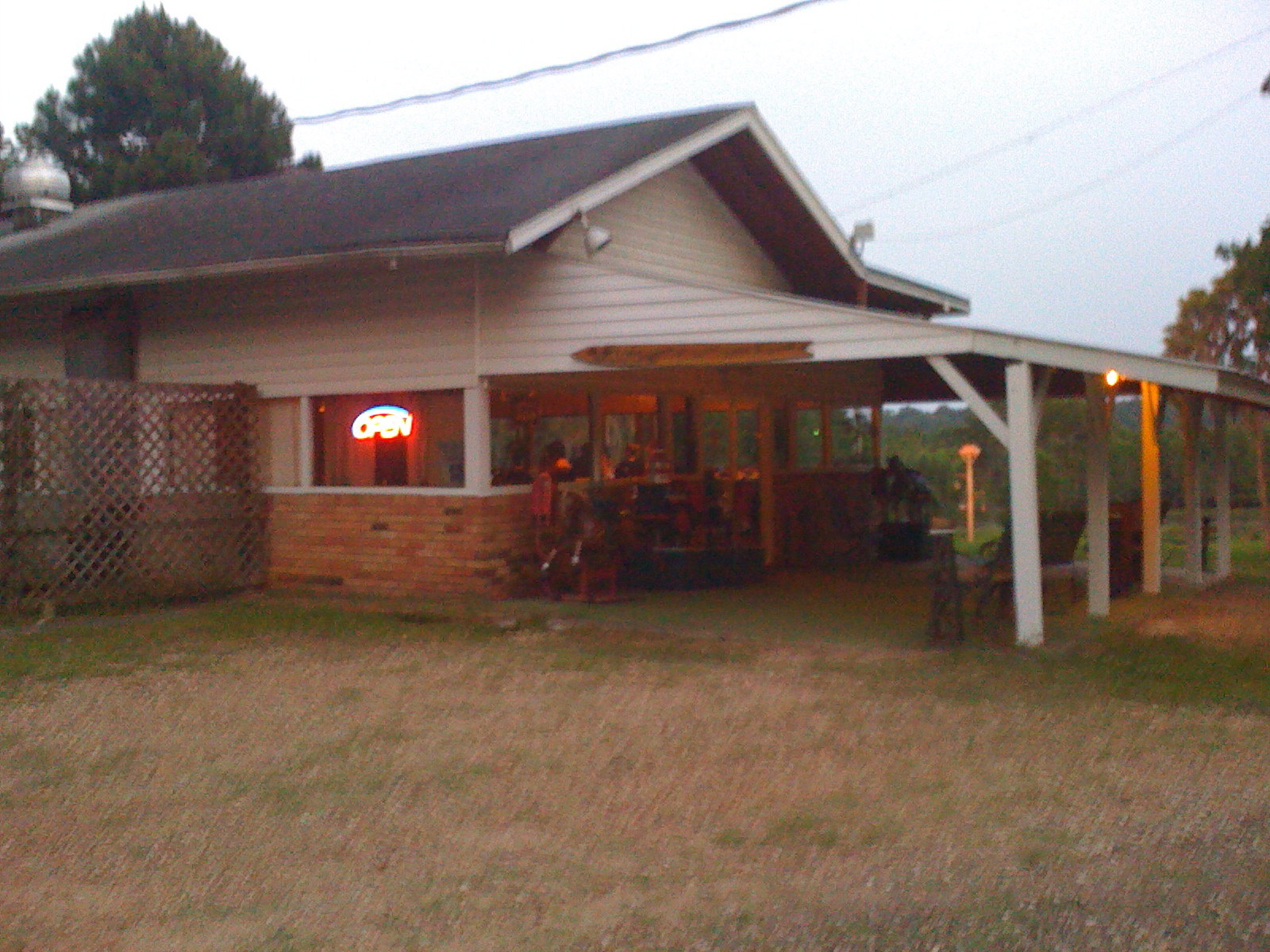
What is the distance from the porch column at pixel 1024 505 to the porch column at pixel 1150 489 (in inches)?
119

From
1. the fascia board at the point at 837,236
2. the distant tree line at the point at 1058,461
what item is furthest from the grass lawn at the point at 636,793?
the distant tree line at the point at 1058,461

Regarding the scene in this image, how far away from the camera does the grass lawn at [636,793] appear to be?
4.71 meters

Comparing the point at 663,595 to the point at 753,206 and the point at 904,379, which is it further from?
the point at 904,379

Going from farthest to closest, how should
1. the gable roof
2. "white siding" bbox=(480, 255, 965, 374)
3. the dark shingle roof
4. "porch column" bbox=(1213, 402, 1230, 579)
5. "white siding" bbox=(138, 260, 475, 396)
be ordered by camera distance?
1. "porch column" bbox=(1213, 402, 1230, 579)
2. "white siding" bbox=(138, 260, 475, 396)
3. the dark shingle roof
4. the gable roof
5. "white siding" bbox=(480, 255, 965, 374)

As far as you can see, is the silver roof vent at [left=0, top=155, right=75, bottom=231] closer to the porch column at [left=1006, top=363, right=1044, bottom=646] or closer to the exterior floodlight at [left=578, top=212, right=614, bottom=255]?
the exterior floodlight at [left=578, top=212, right=614, bottom=255]

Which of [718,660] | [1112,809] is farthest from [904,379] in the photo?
[1112,809]

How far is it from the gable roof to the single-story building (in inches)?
1.6

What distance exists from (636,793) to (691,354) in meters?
5.43

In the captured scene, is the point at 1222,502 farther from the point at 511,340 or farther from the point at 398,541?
the point at 398,541

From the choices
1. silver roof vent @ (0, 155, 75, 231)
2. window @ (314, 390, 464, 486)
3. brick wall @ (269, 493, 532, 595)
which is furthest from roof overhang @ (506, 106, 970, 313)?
silver roof vent @ (0, 155, 75, 231)

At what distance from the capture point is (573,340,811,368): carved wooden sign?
34.5 ft

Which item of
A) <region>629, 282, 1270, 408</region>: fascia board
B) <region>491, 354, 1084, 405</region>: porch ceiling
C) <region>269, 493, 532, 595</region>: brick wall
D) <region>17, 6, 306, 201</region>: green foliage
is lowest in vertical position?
<region>269, 493, 532, 595</region>: brick wall

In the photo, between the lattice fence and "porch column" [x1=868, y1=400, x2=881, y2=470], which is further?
"porch column" [x1=868, y1=400, x2=881, y2=470]

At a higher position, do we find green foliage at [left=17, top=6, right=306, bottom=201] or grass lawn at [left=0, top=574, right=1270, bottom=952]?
green foliage at [left=17, top=6, right=306, bottom=201]
